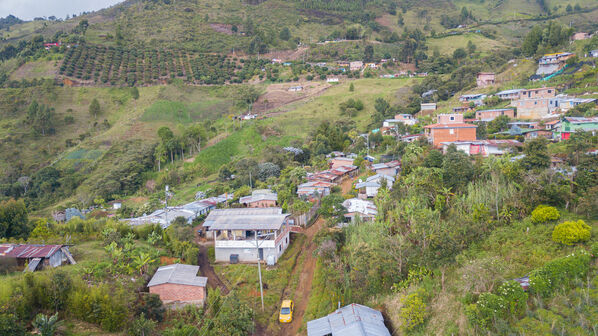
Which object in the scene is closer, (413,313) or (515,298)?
(515,298)

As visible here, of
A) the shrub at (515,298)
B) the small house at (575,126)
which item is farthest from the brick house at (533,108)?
the shrub at (515,298)

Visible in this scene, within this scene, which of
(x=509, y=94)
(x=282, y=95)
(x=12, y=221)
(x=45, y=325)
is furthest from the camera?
(x=282, y=95)

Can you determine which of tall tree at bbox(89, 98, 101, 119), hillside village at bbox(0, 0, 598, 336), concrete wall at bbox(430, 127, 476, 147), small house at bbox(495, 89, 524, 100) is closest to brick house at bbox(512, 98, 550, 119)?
hillside village at bbox(0, 0, 598, 336)

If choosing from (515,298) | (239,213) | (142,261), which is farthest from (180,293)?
(515,298)

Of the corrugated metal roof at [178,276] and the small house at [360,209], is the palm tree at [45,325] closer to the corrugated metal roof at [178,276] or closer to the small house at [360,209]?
the corrugated metal roof at [178,276]

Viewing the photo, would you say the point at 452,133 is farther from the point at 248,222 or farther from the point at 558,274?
the point at 558,274

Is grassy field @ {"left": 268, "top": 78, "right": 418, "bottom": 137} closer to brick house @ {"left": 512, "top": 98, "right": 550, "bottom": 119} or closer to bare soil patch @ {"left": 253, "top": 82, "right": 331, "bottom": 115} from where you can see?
bare soil patch @ {"left": 253, "top": 82, "right": 331, "bottom": 115}

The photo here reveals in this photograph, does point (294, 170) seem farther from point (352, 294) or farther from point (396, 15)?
point (396, 15)

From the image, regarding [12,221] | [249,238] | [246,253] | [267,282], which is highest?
[12,221]
